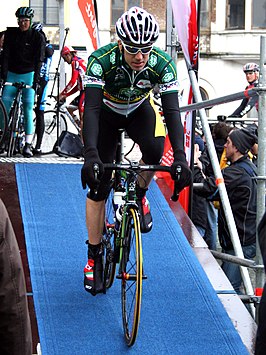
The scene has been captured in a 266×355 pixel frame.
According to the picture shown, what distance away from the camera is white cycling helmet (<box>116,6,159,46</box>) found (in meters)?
5.63

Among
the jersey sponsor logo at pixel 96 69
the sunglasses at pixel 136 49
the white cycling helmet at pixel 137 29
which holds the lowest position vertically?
the jersey sponsor logo at pixel 96 69

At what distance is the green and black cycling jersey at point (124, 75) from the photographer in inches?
229

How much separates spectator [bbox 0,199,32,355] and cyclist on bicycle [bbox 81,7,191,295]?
2.21 meters

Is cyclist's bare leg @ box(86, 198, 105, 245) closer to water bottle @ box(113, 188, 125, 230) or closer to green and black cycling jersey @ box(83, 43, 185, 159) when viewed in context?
water bottle @ box(113, 188, 125, 230)

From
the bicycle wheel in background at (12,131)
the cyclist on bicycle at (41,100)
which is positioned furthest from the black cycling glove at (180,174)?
the cyclist on bicycle at (41,100)

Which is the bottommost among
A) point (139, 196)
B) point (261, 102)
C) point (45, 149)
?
point (45, 149)

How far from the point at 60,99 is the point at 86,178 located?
26.8 feet

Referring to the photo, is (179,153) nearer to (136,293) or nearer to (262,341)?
(136,293)

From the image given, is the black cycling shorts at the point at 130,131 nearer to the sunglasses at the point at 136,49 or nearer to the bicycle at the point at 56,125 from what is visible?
the sunglasses at the point at 136,49

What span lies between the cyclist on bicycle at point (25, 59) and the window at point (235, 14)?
1359 inches

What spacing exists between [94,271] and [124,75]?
54.4 inches

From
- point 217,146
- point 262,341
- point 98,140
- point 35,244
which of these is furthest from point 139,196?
point 217,146

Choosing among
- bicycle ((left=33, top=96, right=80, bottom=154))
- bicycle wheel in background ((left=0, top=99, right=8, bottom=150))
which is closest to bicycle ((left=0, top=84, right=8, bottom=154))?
bicycle wheel in background ((left=0, top=99, right=8, bottom=150))

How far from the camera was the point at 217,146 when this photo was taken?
36.0ft
